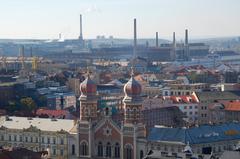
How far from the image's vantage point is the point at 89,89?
63.6 meters

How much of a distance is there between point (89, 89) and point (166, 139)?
7849mm

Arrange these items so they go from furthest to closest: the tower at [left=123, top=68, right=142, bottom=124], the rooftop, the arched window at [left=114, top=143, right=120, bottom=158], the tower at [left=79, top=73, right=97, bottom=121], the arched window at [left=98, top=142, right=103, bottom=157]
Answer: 1. the rooftop
2. the tower at [left=79, top=73, right=97, bottom=121]
3. the arched window at [left=98, top=142, right=103, bottom=157]
4. the arched window at [left=114, top=143, right=120, bottom=158]
5. the tower at [left=123, top=68, right=142, bottom=124]

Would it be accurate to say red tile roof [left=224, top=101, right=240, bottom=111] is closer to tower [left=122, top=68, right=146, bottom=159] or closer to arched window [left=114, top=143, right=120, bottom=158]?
arched window [left=114, top=143, right=120, bottom=158]

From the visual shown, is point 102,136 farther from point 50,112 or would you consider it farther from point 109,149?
point 50,112

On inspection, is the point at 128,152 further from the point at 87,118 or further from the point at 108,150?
the point at 87,118

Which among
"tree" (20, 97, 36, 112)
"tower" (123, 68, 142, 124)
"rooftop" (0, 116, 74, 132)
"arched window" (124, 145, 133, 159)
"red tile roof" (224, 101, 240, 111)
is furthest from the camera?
"tree" (20, 97, 36, 112)

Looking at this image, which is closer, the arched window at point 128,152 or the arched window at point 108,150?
the arched window at point 128,152

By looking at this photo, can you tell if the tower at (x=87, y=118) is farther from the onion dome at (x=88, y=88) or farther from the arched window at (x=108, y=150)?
the arched window at (x=108, y=150)

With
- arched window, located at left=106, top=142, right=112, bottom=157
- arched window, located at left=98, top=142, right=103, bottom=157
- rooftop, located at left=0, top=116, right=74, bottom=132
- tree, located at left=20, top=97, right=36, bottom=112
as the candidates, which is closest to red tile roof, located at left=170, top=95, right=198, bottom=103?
tree, located at left=20, top=97, right=36, bottom=112

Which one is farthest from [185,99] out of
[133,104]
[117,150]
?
[133,104]

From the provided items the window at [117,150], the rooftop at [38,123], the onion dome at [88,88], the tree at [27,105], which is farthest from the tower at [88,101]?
the tree at [27,105]

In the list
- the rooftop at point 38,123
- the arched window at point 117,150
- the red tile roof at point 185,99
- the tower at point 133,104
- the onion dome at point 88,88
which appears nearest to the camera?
the tower at point 133,104

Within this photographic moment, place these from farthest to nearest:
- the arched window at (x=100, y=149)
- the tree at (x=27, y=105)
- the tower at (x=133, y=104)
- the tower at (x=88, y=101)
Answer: the tree at (x=27, y=105), the tower at (x=88, y=101), the arched window at (x=100, y=149), the tower at (x=133, y=104)

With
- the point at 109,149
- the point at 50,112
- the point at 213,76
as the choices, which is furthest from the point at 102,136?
the point at 213,76
